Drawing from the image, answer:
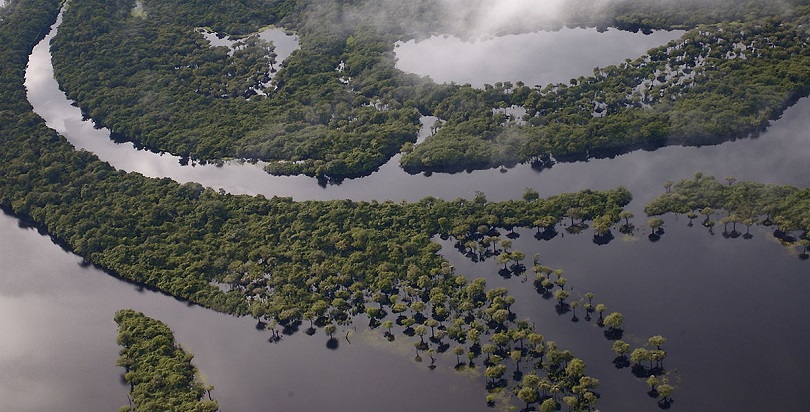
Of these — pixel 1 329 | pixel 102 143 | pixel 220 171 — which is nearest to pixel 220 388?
pixel 1 329

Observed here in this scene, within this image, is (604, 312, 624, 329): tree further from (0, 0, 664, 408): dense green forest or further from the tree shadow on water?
the tree shadow on water

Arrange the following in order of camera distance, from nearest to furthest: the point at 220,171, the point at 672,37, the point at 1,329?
1. the point at 1,329
2. the point at 220,171
3. the point at 672,37

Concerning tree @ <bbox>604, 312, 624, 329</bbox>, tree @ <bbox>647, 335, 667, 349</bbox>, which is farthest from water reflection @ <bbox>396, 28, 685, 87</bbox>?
tree @ <bbox>647, 335, 667, 349</bbox>

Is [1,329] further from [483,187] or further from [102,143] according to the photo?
[483,187]

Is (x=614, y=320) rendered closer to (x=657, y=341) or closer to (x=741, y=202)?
(x=657, y=341)

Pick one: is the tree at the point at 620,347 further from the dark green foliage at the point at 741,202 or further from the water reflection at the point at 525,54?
the water reflection at the point at 525,54

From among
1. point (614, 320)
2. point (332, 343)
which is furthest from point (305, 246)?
point (614, 320)
